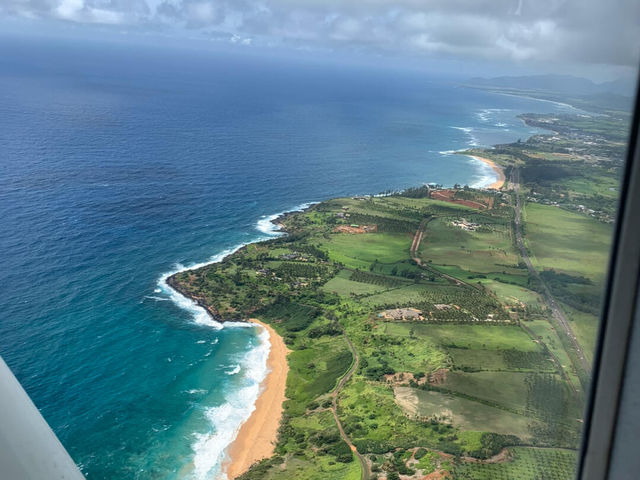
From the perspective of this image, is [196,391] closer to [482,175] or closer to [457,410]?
[457,410]

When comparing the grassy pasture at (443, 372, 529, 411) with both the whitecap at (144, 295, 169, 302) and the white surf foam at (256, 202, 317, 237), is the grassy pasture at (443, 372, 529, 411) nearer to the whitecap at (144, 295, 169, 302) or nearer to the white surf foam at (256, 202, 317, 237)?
the whitecap at (144, 295, 169, 302)

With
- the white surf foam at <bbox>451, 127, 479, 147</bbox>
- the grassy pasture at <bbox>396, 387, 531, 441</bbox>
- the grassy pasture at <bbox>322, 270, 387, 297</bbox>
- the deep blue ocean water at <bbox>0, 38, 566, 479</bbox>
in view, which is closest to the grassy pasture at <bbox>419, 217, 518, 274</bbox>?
the grassy pasture at <bbox>322, 270, 387, 297</bbox>

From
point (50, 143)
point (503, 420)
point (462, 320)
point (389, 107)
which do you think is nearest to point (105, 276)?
point (462, 320)

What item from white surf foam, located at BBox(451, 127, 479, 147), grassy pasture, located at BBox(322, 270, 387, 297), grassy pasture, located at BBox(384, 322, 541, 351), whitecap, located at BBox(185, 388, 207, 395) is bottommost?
whitecap, located at BBox(185, 388, 207, 395)

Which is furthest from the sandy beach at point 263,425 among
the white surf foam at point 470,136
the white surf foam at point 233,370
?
the white surf foam at point 470,136

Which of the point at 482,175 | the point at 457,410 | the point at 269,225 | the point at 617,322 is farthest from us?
the point at 482,175

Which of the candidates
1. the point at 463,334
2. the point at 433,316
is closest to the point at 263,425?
the point at 463,334
